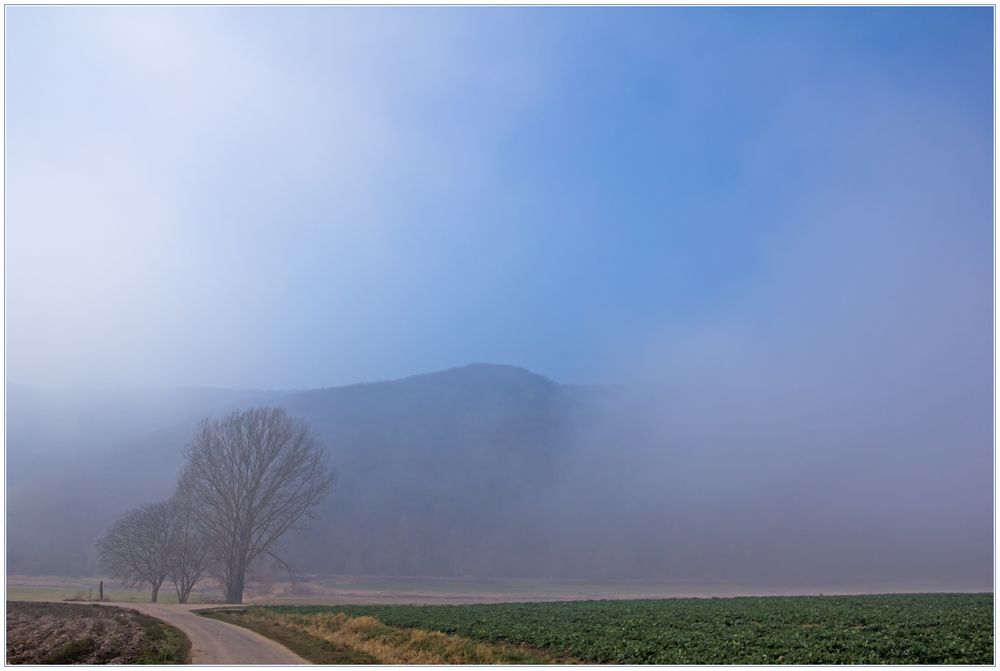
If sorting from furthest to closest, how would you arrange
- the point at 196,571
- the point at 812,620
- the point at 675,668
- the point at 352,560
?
the point at 352,560 < the point at 196,571 < the point at 812,620 < the point at 675,668

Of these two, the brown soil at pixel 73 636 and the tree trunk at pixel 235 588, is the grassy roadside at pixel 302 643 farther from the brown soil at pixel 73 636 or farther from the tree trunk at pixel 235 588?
the tree trunk at pixel 235 588

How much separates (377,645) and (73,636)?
1458 centimetres

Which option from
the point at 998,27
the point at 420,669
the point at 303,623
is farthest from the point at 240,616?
the point at 998,27

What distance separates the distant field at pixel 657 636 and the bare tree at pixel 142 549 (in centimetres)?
3692

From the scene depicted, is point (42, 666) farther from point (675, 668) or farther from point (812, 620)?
point (812, 620)

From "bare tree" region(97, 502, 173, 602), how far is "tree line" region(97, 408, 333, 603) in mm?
98

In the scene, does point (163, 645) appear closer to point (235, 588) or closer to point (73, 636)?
point (73, 636)

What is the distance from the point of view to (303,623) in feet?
143

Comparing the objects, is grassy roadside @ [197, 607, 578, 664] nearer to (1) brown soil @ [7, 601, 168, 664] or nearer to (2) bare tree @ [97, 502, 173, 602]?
(1) brown soil @ [7, 601, 168, 664]

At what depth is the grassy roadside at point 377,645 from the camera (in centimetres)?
2991

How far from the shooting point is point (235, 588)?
70.4 meters

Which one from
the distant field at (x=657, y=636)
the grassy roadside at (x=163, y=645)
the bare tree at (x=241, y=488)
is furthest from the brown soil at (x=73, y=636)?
the bare tree at (x=241, y=488)

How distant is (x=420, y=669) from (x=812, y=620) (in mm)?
23541

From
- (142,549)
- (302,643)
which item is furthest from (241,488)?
(302,643)
